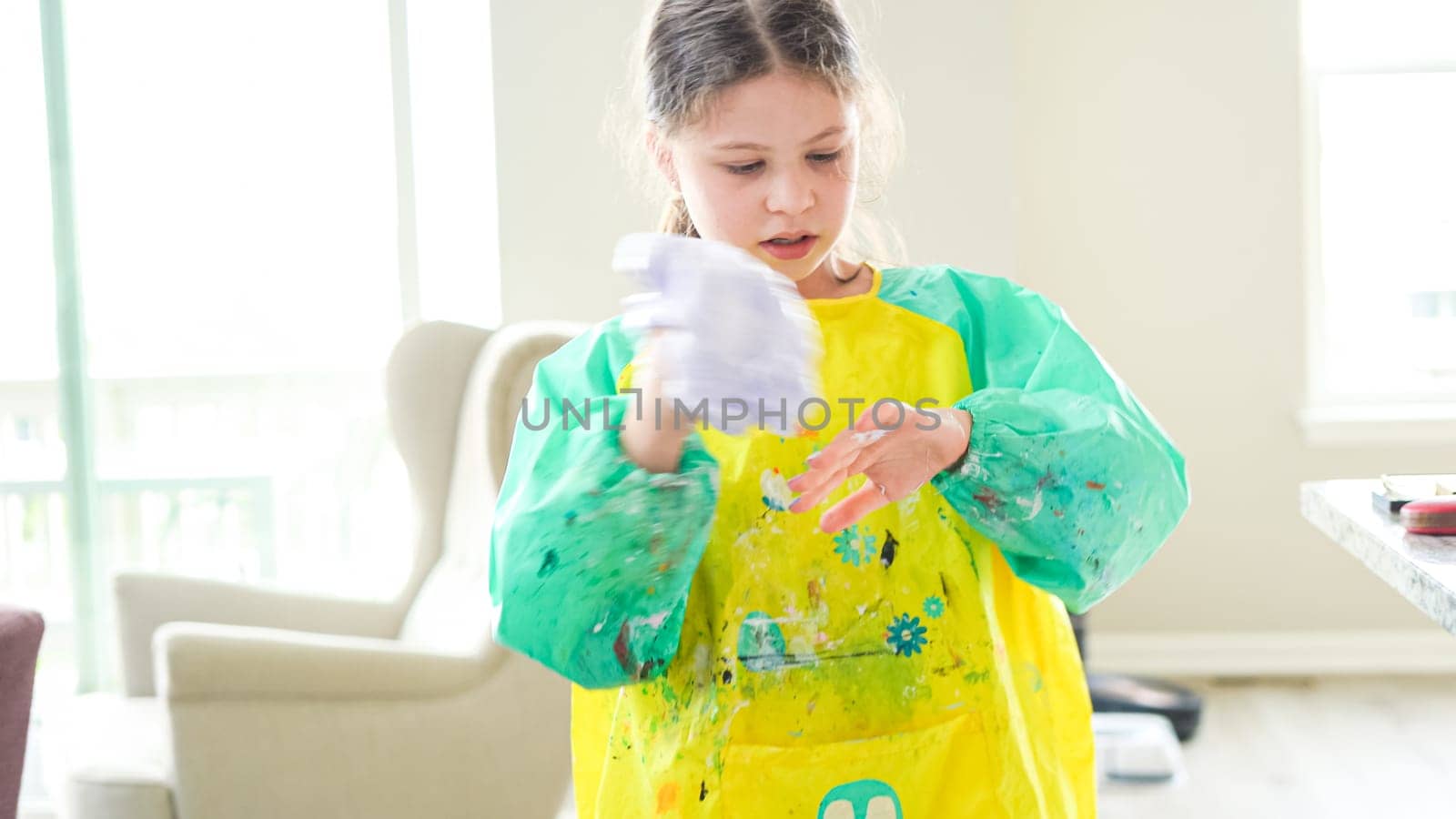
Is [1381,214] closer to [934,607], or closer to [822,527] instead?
[934,607]

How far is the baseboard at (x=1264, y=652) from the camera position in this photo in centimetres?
320

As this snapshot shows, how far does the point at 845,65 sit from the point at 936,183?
1853mm

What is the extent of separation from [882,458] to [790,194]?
17 cm

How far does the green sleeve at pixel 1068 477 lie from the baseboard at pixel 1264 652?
8.42 feet

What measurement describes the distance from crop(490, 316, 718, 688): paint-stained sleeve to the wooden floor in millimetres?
1896

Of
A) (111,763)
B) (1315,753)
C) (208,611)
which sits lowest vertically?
(1315,753)

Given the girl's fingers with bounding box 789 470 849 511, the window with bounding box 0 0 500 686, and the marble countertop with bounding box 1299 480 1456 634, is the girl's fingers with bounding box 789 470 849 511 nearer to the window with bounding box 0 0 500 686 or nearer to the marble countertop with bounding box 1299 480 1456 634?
the marble countertop with bounding box 1299 480 1456 634

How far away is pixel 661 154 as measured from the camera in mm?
835

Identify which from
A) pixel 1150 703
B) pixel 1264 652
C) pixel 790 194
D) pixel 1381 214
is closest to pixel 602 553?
pixel 790 194

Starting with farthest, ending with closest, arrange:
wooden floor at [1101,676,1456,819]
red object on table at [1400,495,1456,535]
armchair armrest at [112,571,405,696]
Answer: wooden floor at [1101,676,1456,819], armchair armrest at [112,571,405,696], red object on table at [1400,495,1456,535]

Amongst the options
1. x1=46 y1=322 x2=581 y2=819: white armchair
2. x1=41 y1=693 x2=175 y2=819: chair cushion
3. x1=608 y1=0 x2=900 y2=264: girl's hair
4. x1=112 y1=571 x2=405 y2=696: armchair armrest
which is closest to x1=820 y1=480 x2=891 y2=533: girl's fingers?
x1=608 y1=0 x2=900 y2=264: girl's hair

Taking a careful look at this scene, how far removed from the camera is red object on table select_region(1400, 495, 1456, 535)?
1.07 m

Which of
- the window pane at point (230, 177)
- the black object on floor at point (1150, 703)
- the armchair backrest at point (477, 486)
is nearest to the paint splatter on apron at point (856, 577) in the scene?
the armchair backrest at point (477, 486)

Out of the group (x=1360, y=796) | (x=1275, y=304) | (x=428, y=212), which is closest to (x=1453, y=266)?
(x=1275, y=304)
